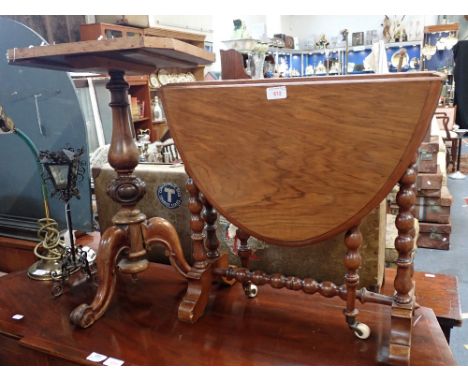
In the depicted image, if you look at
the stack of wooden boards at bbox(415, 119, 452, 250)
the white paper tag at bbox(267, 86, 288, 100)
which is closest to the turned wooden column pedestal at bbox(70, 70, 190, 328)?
the white paper tag at bbox(267, 86, 288, 100)

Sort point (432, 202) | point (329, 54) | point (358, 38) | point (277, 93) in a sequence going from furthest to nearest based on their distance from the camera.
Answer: point (329, 54), point (358, 38), point (432, 202), point (277, 93)

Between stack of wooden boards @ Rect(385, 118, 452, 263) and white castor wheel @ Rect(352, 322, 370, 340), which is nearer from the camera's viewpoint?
white castor wheel @ Rect(352, 322, 370, 340)

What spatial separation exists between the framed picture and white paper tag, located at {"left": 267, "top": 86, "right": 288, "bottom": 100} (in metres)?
7.42

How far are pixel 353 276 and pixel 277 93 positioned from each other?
50 centimetres

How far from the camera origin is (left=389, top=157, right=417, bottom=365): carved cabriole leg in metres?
0.97

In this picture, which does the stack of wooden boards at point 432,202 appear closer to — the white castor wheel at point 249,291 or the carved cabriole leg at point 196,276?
the white castor wheel at point 249,291

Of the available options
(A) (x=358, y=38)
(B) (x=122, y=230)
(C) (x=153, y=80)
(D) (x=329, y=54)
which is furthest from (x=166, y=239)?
(A) (x=358, y=38)

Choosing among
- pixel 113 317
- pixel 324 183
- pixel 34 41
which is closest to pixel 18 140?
pixel 34 41

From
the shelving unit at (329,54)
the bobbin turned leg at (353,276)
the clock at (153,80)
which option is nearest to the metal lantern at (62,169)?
the bobbin turned leg at (353,276)

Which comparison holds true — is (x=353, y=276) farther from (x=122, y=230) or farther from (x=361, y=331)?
(x=122, y=230)

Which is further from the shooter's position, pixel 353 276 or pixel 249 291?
pixel 249 291

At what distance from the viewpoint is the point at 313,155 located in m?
0.99

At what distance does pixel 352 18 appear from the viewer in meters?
8.12

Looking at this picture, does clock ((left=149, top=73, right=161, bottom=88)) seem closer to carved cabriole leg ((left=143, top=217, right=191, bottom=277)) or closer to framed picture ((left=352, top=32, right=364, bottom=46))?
carved cabriole leg ((left=143, top=217, right=191, bottom=277))
